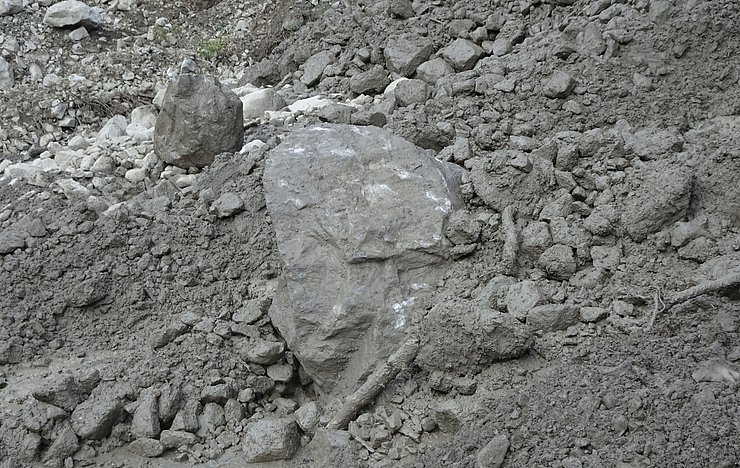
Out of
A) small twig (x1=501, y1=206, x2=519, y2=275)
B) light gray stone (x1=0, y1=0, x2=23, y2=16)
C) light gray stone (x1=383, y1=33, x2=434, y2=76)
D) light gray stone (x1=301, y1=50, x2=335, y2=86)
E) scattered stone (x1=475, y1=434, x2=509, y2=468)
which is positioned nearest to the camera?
scattered stone (x1=475, y1=434, x2=509, y2=468)

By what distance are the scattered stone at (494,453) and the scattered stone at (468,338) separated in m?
0.46

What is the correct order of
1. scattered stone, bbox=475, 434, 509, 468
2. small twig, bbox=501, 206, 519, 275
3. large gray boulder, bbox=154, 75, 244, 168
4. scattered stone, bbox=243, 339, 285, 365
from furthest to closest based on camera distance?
large gray boulder, bbox=154, 75, 244, 168 → scattered stone, bbox=243, 339, 285, 365 → small twig, bbox=501, 206, 519, 275 → scattered stone, bbox=475, 434, 509, 468

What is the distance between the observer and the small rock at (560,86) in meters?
4.89

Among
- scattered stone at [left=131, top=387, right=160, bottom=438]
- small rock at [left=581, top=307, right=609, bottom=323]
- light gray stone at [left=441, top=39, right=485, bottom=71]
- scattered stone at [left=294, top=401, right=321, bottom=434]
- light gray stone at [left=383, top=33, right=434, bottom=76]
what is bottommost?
scattered stone at [left=131, top=387, right=160, bottom=438]

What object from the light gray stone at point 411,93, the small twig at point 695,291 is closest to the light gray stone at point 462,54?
the light gray stone at point 411,93

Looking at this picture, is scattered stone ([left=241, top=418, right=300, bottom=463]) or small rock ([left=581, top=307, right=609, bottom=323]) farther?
scattered stone ([left=241, top=418, right=300, bottom=463])

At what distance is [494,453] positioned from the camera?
3.25 meters

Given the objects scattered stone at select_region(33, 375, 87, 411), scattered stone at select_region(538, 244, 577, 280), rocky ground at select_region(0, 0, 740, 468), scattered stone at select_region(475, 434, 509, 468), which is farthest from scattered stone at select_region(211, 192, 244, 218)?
scattered stone at select_region(475, 434, 509, 468)

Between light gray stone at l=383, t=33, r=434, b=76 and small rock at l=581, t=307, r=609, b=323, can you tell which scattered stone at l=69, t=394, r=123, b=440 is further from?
light gray stone at l=383, t=33, r=434, b=76

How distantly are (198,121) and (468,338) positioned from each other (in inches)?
94.1

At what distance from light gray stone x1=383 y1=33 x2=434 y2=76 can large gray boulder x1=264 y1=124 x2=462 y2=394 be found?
1.61m

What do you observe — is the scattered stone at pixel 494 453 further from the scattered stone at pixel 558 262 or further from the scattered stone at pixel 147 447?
the scattered stone at pixel 147 447

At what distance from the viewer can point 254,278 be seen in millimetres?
4738

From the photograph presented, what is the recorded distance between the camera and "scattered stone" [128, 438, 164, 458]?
155 inches
